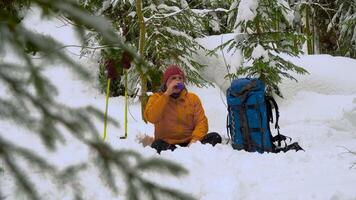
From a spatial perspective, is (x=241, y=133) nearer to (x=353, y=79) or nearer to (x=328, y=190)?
(x=328, y=190)

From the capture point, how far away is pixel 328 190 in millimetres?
3639

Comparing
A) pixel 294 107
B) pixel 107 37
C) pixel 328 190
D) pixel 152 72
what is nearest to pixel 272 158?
pixel 328 190

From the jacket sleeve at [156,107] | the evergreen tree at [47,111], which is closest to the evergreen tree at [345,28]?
the jacket sleeve at [156,107]

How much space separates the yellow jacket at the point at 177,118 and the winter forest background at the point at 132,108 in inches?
18.5

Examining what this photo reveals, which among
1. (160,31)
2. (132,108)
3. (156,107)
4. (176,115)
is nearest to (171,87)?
(156,107)

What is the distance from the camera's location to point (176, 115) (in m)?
6.16

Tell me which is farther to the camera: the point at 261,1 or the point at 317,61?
the point at 317,61

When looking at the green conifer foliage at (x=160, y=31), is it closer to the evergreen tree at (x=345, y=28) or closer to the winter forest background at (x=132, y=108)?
the winter forest background at (x=132, y=108)

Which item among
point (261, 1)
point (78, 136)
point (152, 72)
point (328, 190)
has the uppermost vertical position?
point (261, 1)

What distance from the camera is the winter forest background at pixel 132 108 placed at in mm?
1592

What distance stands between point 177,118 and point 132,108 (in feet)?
16.9

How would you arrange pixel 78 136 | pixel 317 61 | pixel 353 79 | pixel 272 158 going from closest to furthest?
pixel 78 136, pixel 272 158, pixel 353 79, pixel 317 61

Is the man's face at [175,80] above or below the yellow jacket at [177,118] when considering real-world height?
above

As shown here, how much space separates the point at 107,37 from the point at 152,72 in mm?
324
